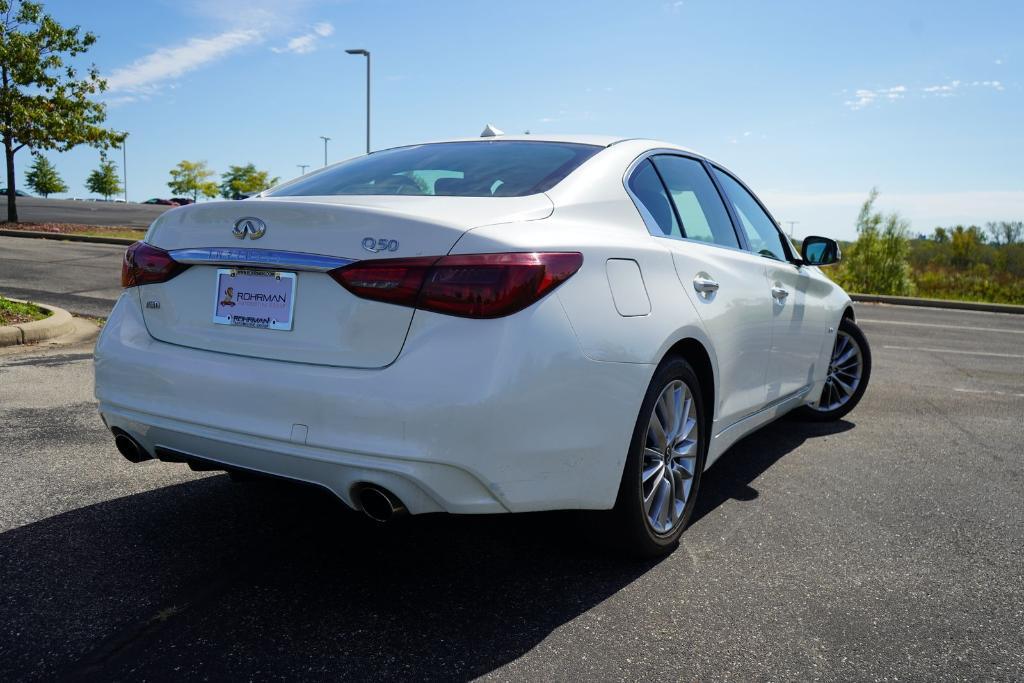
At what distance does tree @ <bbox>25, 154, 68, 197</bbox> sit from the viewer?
271 feet

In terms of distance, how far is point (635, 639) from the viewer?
264 cm

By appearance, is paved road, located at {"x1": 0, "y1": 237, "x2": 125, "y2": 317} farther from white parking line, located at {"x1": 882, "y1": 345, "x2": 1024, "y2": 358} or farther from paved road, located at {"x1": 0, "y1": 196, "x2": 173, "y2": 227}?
white parking line, located at {"x1": 882, "y1": 345, "x2": 1024, "y2": 358}

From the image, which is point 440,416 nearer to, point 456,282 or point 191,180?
point 456,282

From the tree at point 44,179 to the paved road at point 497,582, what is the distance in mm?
89607

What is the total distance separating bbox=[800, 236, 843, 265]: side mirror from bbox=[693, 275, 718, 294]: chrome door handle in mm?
1747

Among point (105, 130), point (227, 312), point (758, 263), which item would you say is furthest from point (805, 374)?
point (105, 130)

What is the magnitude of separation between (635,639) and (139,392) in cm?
178

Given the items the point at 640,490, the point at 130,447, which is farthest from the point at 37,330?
the point at 640,490

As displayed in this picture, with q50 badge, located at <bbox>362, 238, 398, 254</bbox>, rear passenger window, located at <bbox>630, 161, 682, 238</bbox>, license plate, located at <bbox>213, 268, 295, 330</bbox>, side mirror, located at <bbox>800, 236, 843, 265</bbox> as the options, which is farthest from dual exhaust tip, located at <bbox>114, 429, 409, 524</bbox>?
side mirror, located at <bbox>800, 236, 843, 265</bbox>

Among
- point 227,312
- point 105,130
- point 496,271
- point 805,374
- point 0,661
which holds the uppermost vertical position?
point 105,130

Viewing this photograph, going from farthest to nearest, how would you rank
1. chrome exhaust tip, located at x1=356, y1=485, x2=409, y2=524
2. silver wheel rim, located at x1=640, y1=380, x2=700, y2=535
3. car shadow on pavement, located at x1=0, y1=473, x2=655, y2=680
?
silver wheel rim, located at x1=640, y1=380, x2=700, y2=535, chrome exhaust tip, located at x1=356, y1=485, x2=409, y2=524, car shadow on pavement, located at x1=0, y1=473, x2=655, y2=680

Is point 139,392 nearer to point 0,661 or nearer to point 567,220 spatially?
point 0,661

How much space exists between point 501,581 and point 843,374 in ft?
12.1

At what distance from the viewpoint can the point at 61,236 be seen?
21.9 metres
